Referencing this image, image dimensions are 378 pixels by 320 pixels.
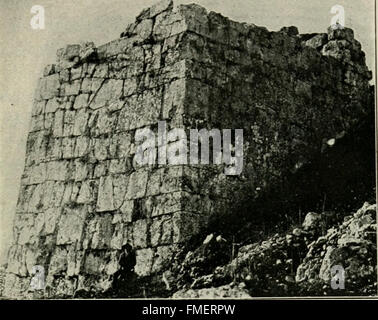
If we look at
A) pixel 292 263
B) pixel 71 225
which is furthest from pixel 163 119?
pixel 292 263

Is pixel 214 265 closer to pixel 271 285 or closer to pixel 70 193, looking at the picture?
pixel 271 285

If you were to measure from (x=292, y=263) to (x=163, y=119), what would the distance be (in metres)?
1.36

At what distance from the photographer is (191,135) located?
680 cm

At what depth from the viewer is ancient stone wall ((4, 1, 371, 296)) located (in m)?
6.73

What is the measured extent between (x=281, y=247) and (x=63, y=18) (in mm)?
2380

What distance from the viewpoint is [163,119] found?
22.7 ft

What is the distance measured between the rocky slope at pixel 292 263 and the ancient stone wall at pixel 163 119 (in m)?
0.23

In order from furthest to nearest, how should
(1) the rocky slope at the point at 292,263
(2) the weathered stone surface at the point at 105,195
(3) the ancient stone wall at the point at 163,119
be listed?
(2) the weathered stone surface at the point at 105,195 < (3) the ancient stone wall at the point at 163,119 < (1) the rocky slope at the point at 292,263

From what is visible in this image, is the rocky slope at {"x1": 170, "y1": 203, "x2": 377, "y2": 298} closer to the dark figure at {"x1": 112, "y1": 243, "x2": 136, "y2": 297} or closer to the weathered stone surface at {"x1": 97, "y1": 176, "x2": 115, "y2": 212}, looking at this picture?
the dark figure at {"x1": 112, "y1": 243, "x2": 136, "y2": 297}

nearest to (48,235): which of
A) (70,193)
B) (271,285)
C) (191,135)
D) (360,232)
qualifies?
(70,193)

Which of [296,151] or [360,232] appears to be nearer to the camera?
[360,232]

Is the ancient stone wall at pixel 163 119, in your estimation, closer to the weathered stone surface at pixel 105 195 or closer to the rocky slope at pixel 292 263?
the weathered stone surface at pixel 105 195

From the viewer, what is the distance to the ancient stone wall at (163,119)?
6730 mm

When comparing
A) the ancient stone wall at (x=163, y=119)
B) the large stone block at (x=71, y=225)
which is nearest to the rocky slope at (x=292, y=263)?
the ancient stone wall at (x=163, y=119)
